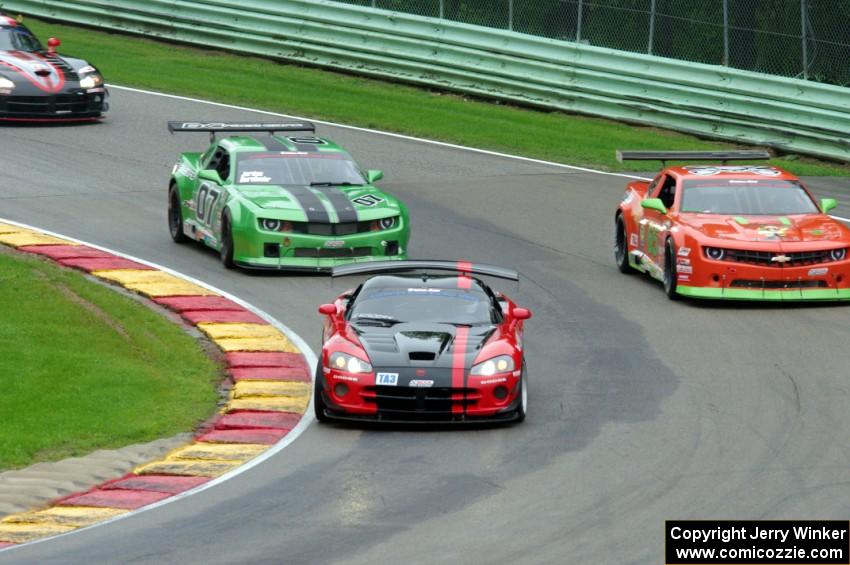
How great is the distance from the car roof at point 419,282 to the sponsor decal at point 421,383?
5.88ft

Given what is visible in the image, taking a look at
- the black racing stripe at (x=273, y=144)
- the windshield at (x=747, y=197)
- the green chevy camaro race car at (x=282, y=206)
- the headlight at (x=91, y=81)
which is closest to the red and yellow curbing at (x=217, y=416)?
the green chevy camaro race car at (x=282, y=206)

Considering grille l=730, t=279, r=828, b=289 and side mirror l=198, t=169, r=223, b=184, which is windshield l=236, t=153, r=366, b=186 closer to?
side mirror l=198, t=169, r=223, b=184

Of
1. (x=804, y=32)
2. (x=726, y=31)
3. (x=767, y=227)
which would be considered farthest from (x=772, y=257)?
(x=726, y=31)

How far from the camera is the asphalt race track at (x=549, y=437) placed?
1030 centimetres

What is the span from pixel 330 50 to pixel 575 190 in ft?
33.6

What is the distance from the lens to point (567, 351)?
16.4m

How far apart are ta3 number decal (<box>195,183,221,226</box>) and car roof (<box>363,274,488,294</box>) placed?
5522mm

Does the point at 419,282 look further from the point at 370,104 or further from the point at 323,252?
the point at 370,104

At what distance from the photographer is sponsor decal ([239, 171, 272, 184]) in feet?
67.1

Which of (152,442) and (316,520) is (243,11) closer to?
(152,442)

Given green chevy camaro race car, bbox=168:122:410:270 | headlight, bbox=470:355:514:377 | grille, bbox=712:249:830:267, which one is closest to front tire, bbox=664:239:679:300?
grille, bbox=712:249:830:267

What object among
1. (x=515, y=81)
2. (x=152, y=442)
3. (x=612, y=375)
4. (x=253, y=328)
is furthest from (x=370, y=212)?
(x=515, y=81)

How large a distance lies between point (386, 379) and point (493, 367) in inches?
34.4

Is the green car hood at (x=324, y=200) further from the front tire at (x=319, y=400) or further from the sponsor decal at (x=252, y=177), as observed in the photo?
the front tire at (x=319, y=400)
